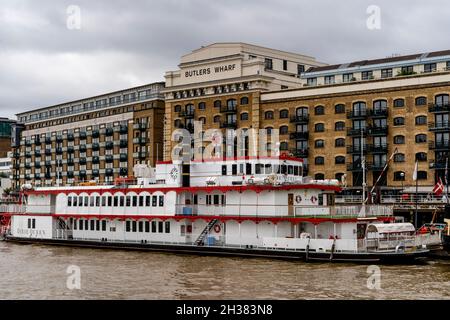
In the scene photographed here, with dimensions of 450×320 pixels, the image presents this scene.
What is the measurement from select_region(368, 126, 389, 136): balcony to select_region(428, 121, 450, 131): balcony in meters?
4.95

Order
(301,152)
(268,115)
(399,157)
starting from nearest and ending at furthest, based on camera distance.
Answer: (399,157) → (301,152) → (268,115)

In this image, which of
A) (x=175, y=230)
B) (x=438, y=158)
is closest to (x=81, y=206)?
(x=175, y=230)

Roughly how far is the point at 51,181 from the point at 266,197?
81545 mm

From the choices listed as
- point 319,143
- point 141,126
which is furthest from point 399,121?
point 141,126

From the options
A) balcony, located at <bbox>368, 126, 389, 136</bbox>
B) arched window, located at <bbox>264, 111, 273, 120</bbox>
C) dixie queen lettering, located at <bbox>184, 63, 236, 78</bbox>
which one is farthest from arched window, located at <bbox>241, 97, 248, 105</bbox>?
balcony, located at <bbox>368, 126, 389, 136</bbox>

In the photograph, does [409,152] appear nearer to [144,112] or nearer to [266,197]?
[266,197]

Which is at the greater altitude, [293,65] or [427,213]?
[293,65]

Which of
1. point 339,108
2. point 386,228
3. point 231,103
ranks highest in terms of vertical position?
point 231,103

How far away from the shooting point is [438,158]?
72125 millimetres

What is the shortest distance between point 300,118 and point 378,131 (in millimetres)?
10467

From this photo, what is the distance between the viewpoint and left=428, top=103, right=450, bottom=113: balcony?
235 ft

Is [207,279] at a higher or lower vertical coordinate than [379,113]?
lower

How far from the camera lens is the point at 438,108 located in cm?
7212

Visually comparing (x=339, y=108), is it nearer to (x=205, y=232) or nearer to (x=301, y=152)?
(x=301, y=152)
